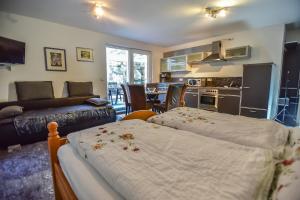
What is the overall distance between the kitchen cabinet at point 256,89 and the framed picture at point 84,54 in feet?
12.9

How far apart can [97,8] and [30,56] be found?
1.85 metres

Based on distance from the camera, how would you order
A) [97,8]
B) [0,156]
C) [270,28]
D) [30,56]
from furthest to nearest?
[270,28] < [30,56] < [97,8] < [0,156]

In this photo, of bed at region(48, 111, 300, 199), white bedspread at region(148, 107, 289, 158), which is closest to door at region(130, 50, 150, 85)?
white bedspread at region(148, 107, 289, 158)

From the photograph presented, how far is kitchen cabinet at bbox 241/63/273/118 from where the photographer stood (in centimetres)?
345

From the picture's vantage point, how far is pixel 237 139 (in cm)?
121

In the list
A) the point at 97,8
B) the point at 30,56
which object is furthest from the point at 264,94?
the point at 30,56

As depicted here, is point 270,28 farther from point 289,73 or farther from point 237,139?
→ point 237,139

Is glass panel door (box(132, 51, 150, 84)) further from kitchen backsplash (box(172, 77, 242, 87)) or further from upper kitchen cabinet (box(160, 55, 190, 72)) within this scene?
kitchen backsplash (box(172, 77, 242, 87))

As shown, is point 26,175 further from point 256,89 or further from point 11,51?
point 256,89

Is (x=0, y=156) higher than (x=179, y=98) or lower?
lower

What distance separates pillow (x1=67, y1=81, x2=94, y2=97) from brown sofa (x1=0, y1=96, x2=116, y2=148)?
164 mm

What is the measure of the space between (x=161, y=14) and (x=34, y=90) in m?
3.07

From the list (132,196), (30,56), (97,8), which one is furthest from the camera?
(30,56)

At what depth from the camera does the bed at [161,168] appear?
620 mm
